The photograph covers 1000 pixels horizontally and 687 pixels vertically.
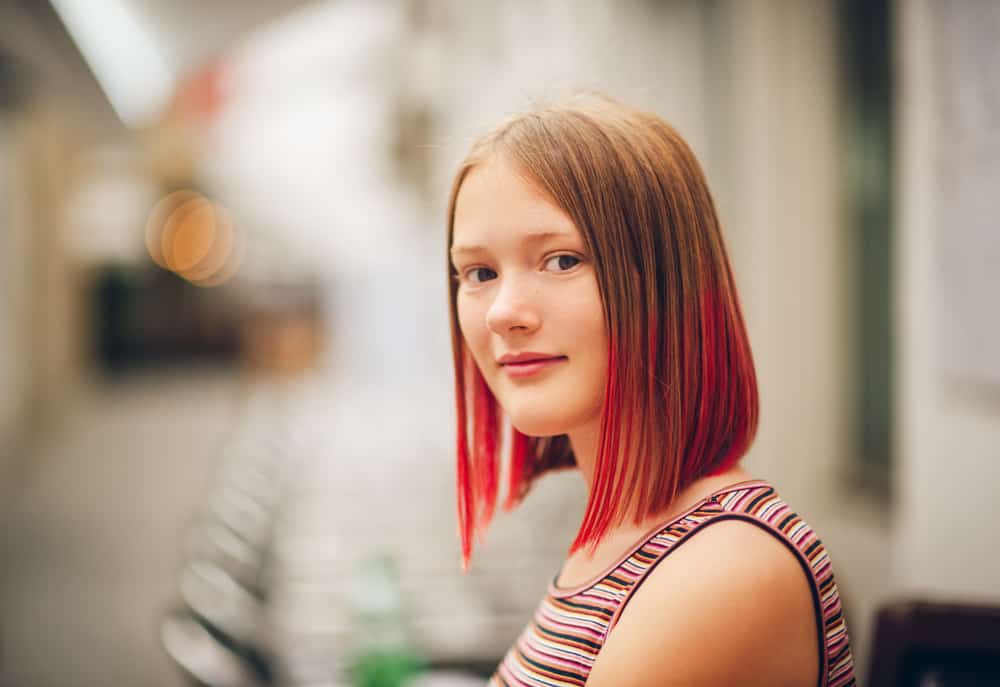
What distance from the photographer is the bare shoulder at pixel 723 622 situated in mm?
798

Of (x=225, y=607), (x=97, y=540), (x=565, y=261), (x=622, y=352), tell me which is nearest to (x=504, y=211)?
(x=565, y=261)

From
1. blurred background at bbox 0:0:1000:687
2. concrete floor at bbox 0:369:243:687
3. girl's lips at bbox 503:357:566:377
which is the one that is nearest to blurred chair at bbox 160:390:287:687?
blurred background at bbox 0:0:1000:687

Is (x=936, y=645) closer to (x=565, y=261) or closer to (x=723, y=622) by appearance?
(x=723, y=622)

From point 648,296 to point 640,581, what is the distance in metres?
0.27

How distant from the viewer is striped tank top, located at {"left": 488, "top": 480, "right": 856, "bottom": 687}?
851mm

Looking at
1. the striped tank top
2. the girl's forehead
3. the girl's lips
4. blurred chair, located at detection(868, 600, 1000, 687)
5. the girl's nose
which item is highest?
the girl's forehead

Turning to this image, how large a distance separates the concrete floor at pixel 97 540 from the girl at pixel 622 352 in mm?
2624

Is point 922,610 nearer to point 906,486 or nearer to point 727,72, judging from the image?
point 906,486

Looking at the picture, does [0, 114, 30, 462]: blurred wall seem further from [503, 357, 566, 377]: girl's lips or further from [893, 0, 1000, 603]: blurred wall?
[503, 357, 566, 377]: girl's lips

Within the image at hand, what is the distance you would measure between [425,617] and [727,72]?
2.30 meters

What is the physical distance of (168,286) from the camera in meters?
19.1

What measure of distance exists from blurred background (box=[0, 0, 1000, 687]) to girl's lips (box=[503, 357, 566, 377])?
0.30 m

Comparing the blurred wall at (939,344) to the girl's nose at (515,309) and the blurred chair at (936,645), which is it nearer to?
the blurred chair at (936,645)

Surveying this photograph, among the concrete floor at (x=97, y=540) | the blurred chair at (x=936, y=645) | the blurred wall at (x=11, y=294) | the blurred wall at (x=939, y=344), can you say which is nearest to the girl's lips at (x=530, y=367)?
the blurred chair at (x=936, y=645)
